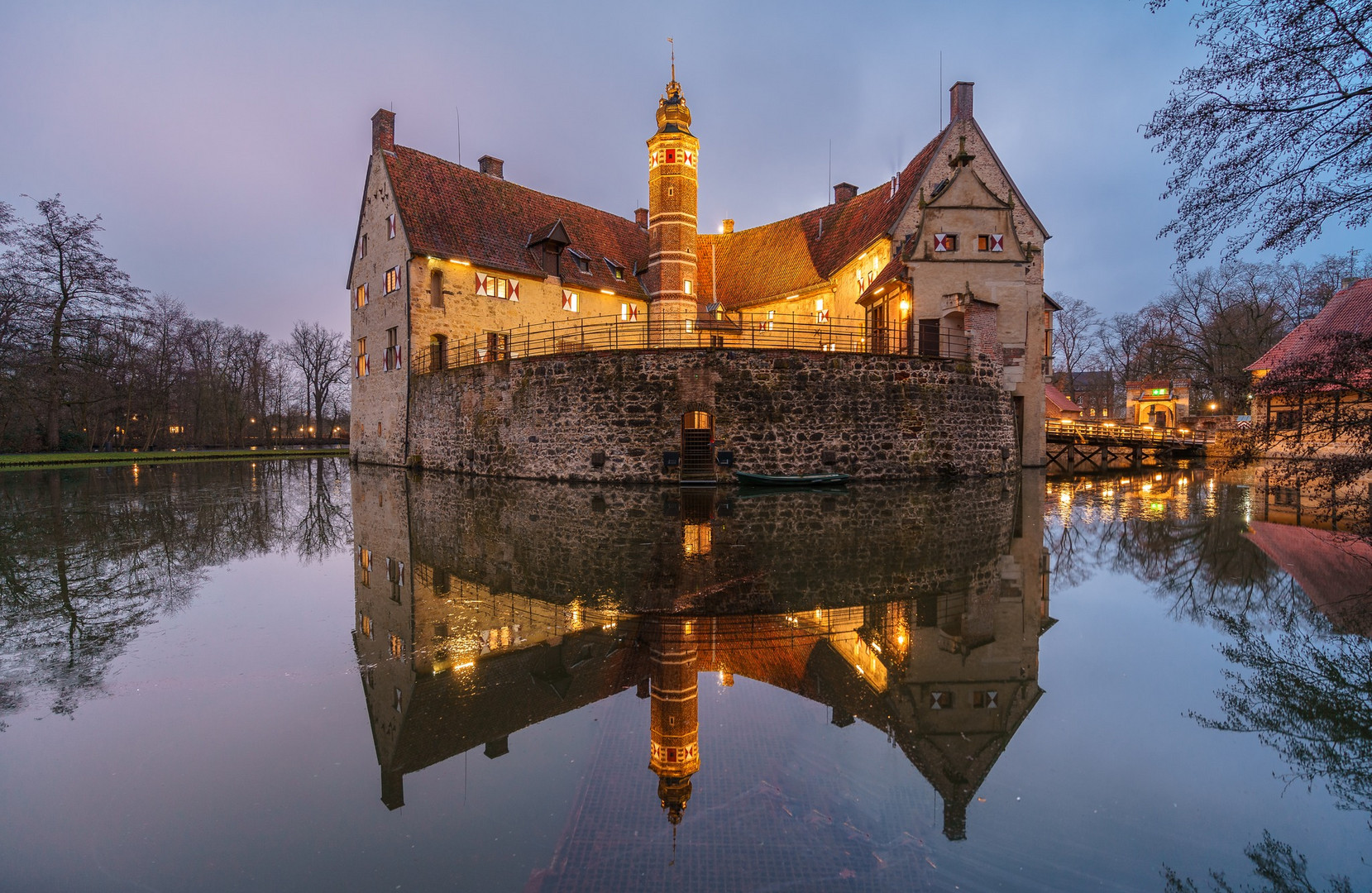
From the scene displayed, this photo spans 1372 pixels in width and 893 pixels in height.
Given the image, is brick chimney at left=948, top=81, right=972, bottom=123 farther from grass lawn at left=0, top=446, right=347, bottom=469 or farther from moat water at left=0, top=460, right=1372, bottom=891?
grass lawn at left=0, top=446, right=347, bottom=469

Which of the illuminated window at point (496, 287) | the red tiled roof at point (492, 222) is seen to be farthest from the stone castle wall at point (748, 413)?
the red tiled roof at point (492, 222)

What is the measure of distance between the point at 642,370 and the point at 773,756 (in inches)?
656

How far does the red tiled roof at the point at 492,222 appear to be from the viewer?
92.0 feet

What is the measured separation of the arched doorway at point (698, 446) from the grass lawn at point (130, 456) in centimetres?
3076

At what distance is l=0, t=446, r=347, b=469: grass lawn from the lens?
3058cm

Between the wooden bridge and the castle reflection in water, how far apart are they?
81.4 feet

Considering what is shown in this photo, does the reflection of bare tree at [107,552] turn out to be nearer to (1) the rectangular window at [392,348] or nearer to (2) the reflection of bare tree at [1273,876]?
(2) the reflection of bare tree at [1273,876]

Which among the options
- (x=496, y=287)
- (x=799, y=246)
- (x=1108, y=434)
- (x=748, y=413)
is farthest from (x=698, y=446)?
(x=1108, y=434)

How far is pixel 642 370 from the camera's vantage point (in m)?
19.7

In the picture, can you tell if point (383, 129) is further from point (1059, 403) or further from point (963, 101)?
point (1059, 403)

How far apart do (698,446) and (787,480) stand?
11.8 feet

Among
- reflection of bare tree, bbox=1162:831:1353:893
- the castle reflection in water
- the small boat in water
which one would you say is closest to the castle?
the small boat in water

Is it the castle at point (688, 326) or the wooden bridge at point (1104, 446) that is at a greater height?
the castle at point (688, 326)

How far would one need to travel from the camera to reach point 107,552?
922 centimetres
